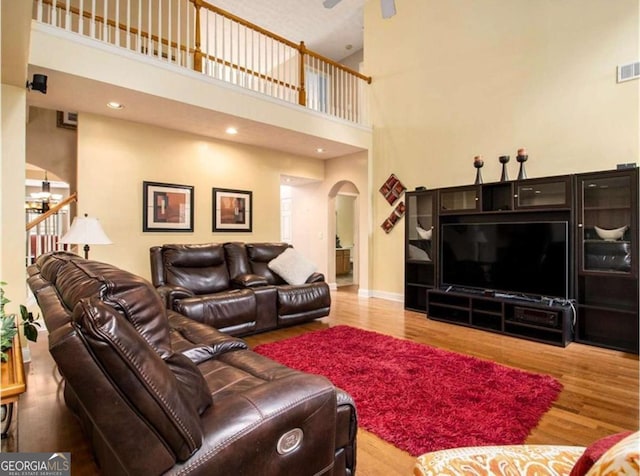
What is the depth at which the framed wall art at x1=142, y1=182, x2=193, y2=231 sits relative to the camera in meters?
4.75

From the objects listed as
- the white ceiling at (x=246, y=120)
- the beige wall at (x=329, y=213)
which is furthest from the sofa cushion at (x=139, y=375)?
the beige wall at (x=329, y=213)

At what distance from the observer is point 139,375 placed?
2.64 ft

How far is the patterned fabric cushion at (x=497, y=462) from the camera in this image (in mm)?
822

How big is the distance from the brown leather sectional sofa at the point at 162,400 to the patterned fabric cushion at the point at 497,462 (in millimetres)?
433

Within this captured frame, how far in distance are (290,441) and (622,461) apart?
0.88 m

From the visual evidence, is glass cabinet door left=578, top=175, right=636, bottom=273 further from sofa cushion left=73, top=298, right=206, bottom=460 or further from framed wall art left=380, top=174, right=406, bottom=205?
sofa cushion left=73, top=298, right=206, bottom=460

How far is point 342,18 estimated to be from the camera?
6770 millimetres

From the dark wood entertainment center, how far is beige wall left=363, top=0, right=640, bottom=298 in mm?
460

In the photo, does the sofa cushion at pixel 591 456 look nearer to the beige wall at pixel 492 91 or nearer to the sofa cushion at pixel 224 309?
the sofa cushion at pixel 224 309

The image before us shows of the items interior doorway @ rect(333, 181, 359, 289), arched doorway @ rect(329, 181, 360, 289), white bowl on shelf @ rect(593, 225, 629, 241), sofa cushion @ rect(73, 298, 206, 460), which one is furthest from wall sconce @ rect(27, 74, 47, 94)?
interior doorway @ rect(333, 181, 359, 289)

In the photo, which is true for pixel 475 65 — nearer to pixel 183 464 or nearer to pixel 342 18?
pixel 342 18

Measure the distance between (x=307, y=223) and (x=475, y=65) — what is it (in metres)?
4.25

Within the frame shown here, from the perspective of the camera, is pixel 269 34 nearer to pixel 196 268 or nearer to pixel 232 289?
pixel 196 268

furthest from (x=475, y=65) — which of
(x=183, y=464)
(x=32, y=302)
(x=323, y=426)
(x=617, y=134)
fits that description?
(x=32, y=302)
